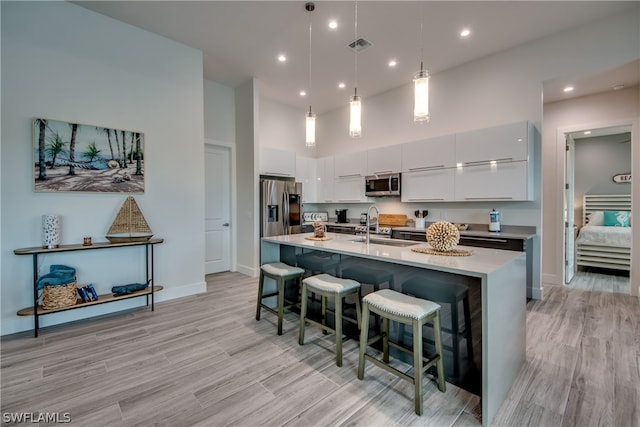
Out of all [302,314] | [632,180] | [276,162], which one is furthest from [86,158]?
[632,180]

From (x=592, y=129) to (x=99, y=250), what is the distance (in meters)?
6.80

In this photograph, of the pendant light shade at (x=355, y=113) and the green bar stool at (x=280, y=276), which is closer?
the pendant light shade at (x=355, y=113)

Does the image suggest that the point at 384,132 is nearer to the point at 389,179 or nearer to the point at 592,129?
the point at 389,179

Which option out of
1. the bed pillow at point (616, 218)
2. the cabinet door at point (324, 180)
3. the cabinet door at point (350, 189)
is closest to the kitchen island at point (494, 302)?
the cabinet door at point (350, 189)

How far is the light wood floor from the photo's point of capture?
1664 mm

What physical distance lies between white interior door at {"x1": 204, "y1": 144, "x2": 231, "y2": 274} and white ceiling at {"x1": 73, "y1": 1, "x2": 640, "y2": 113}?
4.69 feet

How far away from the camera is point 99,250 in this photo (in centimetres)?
315

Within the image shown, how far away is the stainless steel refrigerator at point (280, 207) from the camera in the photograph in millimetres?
4809

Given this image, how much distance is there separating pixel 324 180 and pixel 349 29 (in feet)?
9.73

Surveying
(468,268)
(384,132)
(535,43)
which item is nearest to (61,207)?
(468,268)

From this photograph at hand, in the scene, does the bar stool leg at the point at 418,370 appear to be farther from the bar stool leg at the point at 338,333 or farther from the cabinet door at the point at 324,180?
the cabinet door at the point at 324,180

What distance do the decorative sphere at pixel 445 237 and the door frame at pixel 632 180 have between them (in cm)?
339

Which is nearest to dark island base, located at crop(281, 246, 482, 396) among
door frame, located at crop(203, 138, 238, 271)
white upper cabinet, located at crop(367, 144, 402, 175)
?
white upper cabinet, located at crop(367, 144, 402, 175)

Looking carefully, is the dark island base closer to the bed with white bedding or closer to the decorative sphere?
the decorative sphere
